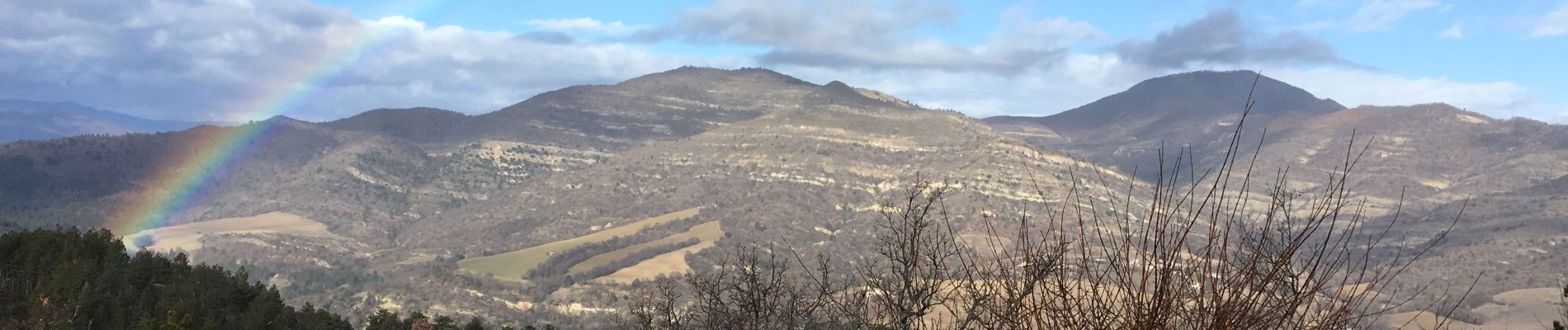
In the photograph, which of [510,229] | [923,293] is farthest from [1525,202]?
[923,293]

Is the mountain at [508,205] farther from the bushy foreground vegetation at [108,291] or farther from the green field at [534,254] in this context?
the bushy foreground vegetation at [108,291]

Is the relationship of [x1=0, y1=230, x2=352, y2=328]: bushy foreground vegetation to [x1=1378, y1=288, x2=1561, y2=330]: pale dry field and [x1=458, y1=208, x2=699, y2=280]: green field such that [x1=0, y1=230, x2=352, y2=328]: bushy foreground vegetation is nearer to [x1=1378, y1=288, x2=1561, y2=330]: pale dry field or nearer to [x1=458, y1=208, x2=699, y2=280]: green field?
[x1=1378, y1=288, x2=1561, y2=330]: pale dry field

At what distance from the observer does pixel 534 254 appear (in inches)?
5733

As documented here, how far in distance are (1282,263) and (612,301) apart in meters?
114

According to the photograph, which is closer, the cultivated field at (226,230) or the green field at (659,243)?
the green field at (659,243)

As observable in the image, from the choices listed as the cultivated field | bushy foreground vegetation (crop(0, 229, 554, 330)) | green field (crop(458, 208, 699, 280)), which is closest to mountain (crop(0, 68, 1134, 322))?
the cultivated field

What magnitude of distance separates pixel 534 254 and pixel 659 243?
60.1 ft

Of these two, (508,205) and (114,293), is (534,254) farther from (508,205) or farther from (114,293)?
(114,293)

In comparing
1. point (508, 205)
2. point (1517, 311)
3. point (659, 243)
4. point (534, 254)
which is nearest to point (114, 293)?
point (1517, 311)

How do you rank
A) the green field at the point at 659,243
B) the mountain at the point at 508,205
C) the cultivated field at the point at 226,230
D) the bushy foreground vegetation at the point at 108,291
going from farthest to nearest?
the cultivated field at the point at 226,230, the green field at the point at 659,243, the mountain at the point at 508,205, the bushy foreground vegetation at the point at 108,291

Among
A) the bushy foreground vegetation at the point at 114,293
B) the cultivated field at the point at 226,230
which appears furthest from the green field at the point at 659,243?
the bushy foreground vegetation at the point at 114,293

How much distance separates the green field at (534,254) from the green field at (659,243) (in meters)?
5.62

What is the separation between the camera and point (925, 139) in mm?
190500

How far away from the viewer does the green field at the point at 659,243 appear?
453 ft
